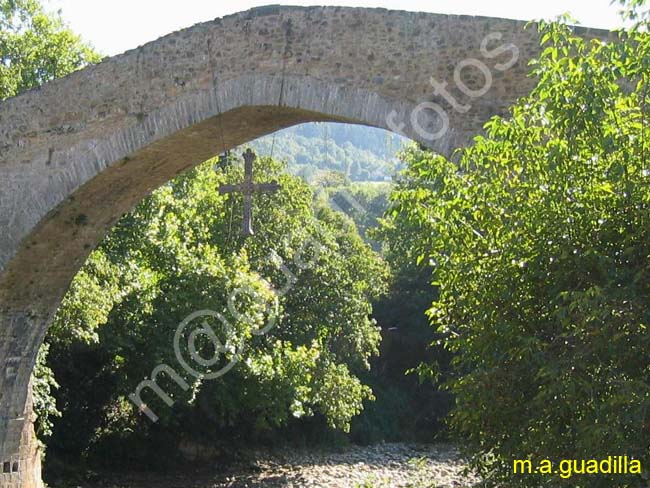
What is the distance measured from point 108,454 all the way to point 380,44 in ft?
34.4

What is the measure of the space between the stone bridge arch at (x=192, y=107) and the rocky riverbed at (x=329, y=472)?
17.3ft

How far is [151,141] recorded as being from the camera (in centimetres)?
763

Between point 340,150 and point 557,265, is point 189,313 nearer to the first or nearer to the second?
point 557,265

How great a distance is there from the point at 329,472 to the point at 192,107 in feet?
33.2

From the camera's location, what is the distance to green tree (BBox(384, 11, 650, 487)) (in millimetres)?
4461

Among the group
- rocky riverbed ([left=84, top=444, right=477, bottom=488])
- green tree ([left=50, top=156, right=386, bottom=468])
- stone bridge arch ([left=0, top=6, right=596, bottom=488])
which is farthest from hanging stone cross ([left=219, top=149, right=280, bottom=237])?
rocky riverbed ([left=84, top=444, right=477, bottom=488])

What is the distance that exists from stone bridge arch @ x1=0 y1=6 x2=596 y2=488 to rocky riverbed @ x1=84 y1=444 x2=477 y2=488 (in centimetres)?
527

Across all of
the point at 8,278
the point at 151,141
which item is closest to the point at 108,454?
the point at 8,278

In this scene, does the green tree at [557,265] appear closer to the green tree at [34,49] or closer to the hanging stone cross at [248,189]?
the hanging stone cross at [248,189]

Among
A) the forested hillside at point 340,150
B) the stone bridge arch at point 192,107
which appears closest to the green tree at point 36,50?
the stone bridge arch at point 192,107

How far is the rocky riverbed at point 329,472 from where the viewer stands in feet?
46.9

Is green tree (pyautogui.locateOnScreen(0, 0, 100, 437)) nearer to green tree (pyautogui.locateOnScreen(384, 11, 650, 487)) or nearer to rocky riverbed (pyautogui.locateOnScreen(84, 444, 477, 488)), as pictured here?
rocky riverbed (pyautogui.locateOnScreen(84, 444, 477, 488))

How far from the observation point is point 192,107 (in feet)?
24.5

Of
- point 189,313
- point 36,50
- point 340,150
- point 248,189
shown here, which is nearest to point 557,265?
point 248,189
